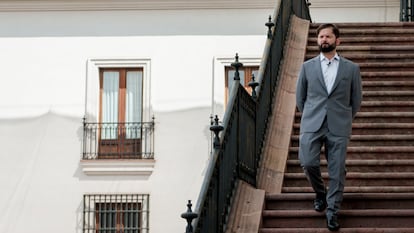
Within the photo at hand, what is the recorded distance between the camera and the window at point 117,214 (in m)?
24.8

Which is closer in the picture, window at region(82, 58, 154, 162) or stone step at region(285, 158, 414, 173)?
stone step at region(285, 158, 414, 173)

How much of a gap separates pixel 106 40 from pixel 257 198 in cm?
1623

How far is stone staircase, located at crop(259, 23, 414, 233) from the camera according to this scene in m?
9.73

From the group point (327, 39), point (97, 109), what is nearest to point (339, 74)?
point (327, 39)

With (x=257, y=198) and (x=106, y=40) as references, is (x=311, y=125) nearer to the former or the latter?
(x=257, y=198)

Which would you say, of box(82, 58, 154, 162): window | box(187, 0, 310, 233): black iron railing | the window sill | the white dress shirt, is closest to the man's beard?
the white dress shirt

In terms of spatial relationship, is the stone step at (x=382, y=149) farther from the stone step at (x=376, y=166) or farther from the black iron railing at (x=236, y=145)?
the black iron railing at (x=236, y=145)

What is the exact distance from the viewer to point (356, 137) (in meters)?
12.3

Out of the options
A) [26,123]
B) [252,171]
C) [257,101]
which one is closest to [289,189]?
[252,171]

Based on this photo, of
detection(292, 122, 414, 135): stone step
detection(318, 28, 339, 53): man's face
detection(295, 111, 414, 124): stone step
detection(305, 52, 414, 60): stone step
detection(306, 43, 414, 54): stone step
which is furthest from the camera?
detection(306, 43, 414, 54): stone step

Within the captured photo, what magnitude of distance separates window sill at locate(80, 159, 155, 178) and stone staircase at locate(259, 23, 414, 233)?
940cm

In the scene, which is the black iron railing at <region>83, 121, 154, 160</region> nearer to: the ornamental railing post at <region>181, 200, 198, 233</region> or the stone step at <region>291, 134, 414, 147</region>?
the stone step at <region>291, 134, 414, 147</region>

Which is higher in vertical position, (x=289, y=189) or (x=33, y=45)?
(x=33, y=45)

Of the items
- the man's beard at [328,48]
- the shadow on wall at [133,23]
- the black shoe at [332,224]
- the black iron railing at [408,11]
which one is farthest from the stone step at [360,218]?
the shadow on wall at [133,23]
